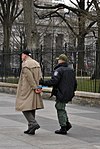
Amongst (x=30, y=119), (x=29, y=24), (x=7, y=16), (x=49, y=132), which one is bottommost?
(x=49, y=132)

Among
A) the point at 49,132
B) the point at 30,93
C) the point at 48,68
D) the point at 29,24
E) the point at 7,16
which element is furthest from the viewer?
the point at 7,16

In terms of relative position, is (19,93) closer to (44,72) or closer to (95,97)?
(95,97)

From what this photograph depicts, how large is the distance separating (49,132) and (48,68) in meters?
11.4

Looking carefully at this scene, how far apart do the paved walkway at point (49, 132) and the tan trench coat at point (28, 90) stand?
66 cm

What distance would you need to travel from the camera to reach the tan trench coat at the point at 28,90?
9961 millimetres

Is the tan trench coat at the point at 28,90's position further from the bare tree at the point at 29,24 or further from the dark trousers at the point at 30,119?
the bare tree at the point at 29,24

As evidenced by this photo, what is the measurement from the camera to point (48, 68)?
21.8 m

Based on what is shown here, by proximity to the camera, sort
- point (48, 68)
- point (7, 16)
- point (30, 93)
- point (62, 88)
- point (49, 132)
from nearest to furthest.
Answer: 1. point (30, 93)
2. point (62, 88)
3. point (49, 132)
4. point (48, 68)
5. point (7, 16)

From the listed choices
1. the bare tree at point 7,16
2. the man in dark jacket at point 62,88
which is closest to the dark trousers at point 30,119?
the man in dark jacket at point 62,88

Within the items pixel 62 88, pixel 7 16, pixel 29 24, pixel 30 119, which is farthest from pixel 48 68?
pixel 7 16

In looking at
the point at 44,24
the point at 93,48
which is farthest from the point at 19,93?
the point at 44,24

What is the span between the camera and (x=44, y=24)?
6438cm

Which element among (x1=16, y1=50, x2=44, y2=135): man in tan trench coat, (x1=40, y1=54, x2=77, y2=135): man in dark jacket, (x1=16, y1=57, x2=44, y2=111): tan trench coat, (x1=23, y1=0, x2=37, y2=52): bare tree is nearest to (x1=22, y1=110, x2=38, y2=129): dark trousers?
(x1=16, y1=50, x2=44, y2=135): man in tan trench coat

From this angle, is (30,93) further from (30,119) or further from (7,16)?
(7,16)
